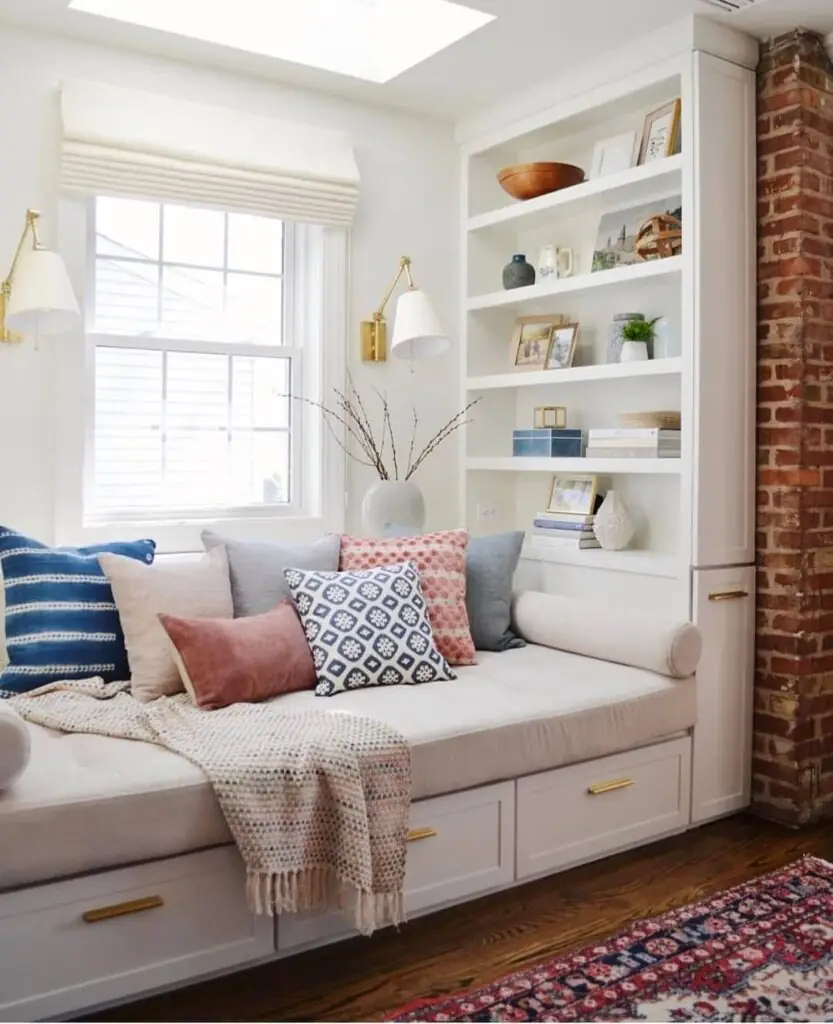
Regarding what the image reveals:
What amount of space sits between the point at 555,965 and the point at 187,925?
87cm

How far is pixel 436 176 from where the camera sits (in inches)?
161

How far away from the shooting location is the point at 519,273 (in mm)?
3988

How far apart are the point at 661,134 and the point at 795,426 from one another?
1.12m

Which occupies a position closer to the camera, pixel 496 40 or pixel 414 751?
pixel 414 751

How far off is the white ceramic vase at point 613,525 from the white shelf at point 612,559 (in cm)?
4

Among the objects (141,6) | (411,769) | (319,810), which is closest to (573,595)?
(411,769)

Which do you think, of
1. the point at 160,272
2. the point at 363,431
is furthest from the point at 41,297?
the point at 363,431

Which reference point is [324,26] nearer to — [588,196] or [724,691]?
[588,196]

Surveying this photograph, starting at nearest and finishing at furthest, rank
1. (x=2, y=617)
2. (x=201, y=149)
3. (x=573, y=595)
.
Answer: (x=2, y=617) < (x=201, y=149) < (x=573, y=595)

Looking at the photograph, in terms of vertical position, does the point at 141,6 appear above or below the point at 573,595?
above

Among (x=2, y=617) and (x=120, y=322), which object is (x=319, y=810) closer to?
(x=2, y=617)

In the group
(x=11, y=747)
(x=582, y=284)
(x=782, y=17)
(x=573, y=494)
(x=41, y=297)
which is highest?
(x=782, y=17)

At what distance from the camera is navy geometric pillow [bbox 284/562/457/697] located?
2.88 m

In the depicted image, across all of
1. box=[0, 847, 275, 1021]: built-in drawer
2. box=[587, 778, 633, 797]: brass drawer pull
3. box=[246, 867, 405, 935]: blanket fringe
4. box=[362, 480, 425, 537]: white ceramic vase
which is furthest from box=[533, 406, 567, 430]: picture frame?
box=[0, 847, 275, 1021]: built-in drawer
